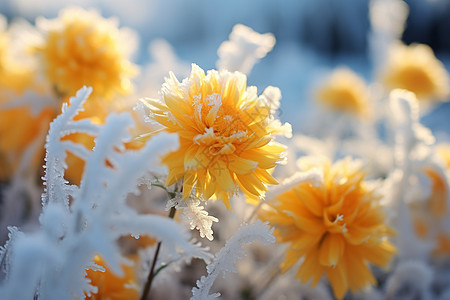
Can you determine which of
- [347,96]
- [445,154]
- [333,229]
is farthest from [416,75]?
[333,229]

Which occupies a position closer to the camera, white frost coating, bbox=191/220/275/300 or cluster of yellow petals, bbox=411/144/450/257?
white frost coating, bbox=191/220/275/300

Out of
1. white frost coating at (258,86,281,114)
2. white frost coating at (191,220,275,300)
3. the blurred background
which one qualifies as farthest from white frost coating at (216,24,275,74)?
the blurred background

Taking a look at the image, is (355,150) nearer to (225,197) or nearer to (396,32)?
(396,32)

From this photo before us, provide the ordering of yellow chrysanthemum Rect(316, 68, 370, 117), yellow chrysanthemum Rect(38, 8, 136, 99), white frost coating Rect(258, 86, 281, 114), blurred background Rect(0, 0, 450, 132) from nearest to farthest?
white frost coating Rect(258, 86, 281, 114) → yellow chrysanthemum Rect(38, 8, 136, 99) → yellow chrysanthemum Rect(316, 68, 370, 117) → blurred background Rect(0, 0, 450, 132)

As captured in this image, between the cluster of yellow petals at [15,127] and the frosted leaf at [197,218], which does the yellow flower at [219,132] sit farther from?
the cluster of yellow petals at [15,127]

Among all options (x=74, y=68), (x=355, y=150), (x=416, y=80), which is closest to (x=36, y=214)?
(x=74, y=68)

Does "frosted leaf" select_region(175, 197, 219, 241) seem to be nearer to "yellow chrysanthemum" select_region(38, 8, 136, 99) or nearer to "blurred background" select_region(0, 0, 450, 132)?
"yellow chrysanthemum" select_region(38, 8, 136, 99)

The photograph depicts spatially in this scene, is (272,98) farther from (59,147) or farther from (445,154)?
(445,154)
